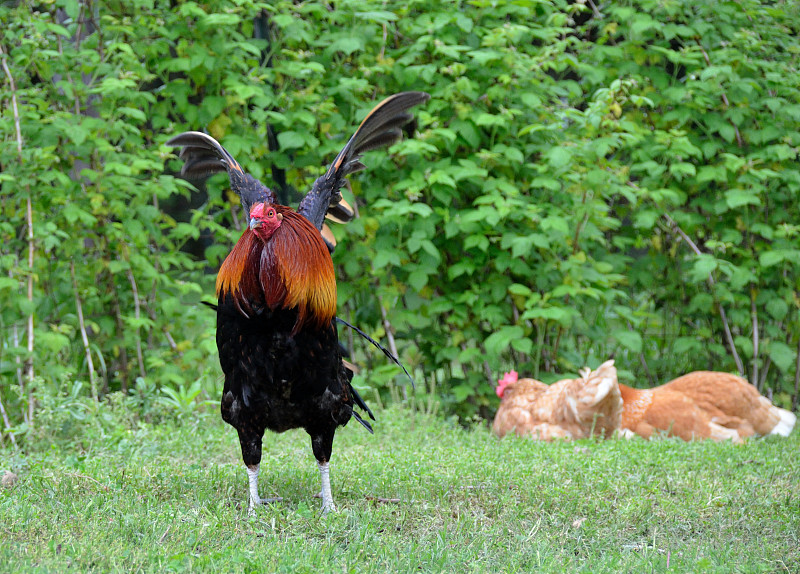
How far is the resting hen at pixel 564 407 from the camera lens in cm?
534

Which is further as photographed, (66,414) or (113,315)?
(113,315)

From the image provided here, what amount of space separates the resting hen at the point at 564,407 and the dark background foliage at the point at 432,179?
1.49ft

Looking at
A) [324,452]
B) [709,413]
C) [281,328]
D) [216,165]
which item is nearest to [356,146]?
[216,165]

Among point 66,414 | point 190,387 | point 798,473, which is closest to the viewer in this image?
point 798,473

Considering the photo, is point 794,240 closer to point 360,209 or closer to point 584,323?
point 584,323

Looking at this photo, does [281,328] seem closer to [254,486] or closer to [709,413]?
[254,486]

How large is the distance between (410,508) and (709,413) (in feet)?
9.38

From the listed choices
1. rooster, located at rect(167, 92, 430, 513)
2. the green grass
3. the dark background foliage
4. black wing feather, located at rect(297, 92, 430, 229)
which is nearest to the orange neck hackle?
rooster, located at rect(167, 92, 430, 513)

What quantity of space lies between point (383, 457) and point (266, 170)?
2.94 metres

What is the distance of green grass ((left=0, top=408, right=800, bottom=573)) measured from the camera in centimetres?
300

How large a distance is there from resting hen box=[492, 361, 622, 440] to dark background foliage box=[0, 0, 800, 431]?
1.49 ft

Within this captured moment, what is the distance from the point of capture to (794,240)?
21.6 feet

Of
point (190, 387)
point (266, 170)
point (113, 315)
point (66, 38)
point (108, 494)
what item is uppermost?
point (66, 38)

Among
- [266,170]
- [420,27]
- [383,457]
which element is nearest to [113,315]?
[266,170]
